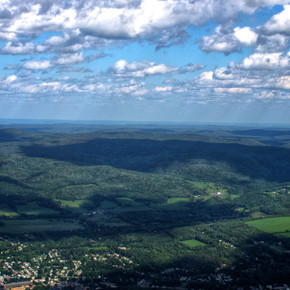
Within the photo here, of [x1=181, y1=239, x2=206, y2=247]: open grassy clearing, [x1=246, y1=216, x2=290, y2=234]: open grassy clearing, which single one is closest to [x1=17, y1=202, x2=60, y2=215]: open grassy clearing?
[x1=181, y1=239, x2=206, y2=247]: open grassy clearing

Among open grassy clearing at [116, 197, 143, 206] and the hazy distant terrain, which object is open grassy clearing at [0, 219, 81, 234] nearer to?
the hazy distant terrain

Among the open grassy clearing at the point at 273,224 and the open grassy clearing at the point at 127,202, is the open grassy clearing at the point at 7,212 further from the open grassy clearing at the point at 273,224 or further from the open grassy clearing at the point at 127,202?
the open grassy clearing at the point at 273,224

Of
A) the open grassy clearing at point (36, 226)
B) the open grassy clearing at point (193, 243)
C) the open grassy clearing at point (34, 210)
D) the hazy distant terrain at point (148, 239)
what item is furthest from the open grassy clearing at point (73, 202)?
the open grassy clearing at point (193, 243)

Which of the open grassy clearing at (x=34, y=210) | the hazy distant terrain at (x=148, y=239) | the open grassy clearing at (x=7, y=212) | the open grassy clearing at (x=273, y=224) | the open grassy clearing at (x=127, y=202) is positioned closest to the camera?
the hazy distant terrain at (x=148, y=239)

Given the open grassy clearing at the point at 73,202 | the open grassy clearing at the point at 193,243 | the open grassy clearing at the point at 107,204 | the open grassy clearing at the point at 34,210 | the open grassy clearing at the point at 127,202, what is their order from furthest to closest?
the open grassy clearing at the point at 127,202, the open grassy clearing at the point at 107,204, the open grassy clearing at the point at 73,202, the open grassy clearing at the point at 34,210, the open grassy clearing at the point at 193,243

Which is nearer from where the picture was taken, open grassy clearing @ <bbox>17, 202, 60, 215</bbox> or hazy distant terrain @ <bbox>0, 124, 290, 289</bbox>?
hazy distant terrain @ <bbox>0, 124, 290, 289</bbox>

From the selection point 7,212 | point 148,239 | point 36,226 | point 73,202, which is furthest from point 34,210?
point 148,239

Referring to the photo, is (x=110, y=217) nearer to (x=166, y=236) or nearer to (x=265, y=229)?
(x=166, y=236)

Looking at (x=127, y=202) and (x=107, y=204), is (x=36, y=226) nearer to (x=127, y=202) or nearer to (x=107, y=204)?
(x=107, y=204)
